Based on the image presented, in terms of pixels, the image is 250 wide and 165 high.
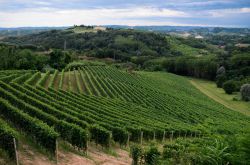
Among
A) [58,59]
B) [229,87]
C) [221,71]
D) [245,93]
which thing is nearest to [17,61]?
[58,59]

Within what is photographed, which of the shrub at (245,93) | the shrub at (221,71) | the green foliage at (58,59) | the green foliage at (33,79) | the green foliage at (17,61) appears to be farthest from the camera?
the shrub at (221,71)

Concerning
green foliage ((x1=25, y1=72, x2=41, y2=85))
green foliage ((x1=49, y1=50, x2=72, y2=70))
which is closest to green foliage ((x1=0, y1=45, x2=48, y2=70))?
green foliage ((x1=49, y1=50, x2=72, y2=70))

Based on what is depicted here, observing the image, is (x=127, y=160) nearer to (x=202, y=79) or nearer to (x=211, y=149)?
(x=211, y=149)

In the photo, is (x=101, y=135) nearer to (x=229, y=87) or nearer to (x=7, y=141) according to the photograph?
(x=7, y=141)

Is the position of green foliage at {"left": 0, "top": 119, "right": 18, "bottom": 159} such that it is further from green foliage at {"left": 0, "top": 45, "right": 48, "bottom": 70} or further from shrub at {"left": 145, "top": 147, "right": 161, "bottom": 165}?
green foliage at {"left": 0, "top": 45, "right": 48, "bottom": 70}

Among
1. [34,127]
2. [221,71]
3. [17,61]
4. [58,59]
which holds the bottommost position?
[221,71]

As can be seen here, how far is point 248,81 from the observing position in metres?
109

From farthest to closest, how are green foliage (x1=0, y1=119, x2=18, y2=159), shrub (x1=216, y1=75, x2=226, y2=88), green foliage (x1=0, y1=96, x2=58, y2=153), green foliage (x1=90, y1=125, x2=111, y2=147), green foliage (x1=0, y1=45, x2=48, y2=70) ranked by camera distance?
shrub (x1=216, y1=75, x2=226, y2=88)
green foliage (x1=0, y1=45, x2=48, y2=70)
green foliage (x1=90, y1=125, x2=111, y2=147)
green foliage (x1=0, y1=96, x2=58, y2=153)
green foliage (x1=0, y1=119, x2=18, y2=159)

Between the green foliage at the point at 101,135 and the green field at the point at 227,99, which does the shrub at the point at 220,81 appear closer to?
the green field at the point at 227,99

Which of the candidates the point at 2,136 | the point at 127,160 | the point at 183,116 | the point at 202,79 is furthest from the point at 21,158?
the point at 202,79

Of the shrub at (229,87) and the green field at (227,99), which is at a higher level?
the shrub at (229,87)

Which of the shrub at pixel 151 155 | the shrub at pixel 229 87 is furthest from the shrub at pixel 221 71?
the shrub at pixel 151 155

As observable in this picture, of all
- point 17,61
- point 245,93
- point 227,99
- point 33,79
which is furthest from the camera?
point 227,99

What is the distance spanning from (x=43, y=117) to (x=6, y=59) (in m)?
67.6
